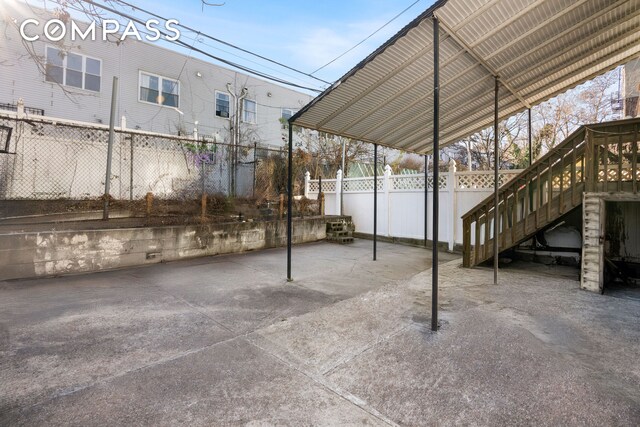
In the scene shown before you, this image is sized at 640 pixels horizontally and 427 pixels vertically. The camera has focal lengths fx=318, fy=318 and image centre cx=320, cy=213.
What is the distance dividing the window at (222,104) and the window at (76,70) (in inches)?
171

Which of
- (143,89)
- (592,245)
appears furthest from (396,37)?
(143,89)

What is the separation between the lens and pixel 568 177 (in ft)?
17.3

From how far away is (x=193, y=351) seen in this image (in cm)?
252

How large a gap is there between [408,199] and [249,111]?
382 inches

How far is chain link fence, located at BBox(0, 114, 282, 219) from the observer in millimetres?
8414

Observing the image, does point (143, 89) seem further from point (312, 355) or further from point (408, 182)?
point (312, 355)

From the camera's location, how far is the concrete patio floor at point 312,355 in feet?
5.92

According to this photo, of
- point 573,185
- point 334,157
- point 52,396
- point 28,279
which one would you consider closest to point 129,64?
point 334,157

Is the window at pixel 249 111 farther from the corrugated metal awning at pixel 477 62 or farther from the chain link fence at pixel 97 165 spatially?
the corrugated metal awning at pixel 477 62

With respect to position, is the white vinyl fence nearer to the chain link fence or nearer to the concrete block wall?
the concrete block wall

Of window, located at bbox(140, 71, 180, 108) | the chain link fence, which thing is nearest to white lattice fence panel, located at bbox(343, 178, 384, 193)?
the chain link fence

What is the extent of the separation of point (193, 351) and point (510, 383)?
229 cm

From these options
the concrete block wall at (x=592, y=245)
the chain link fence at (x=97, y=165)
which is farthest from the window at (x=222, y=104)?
the concrete block wall at (x=592, y=245)

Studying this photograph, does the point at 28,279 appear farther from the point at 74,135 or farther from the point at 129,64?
the point at 129,64
